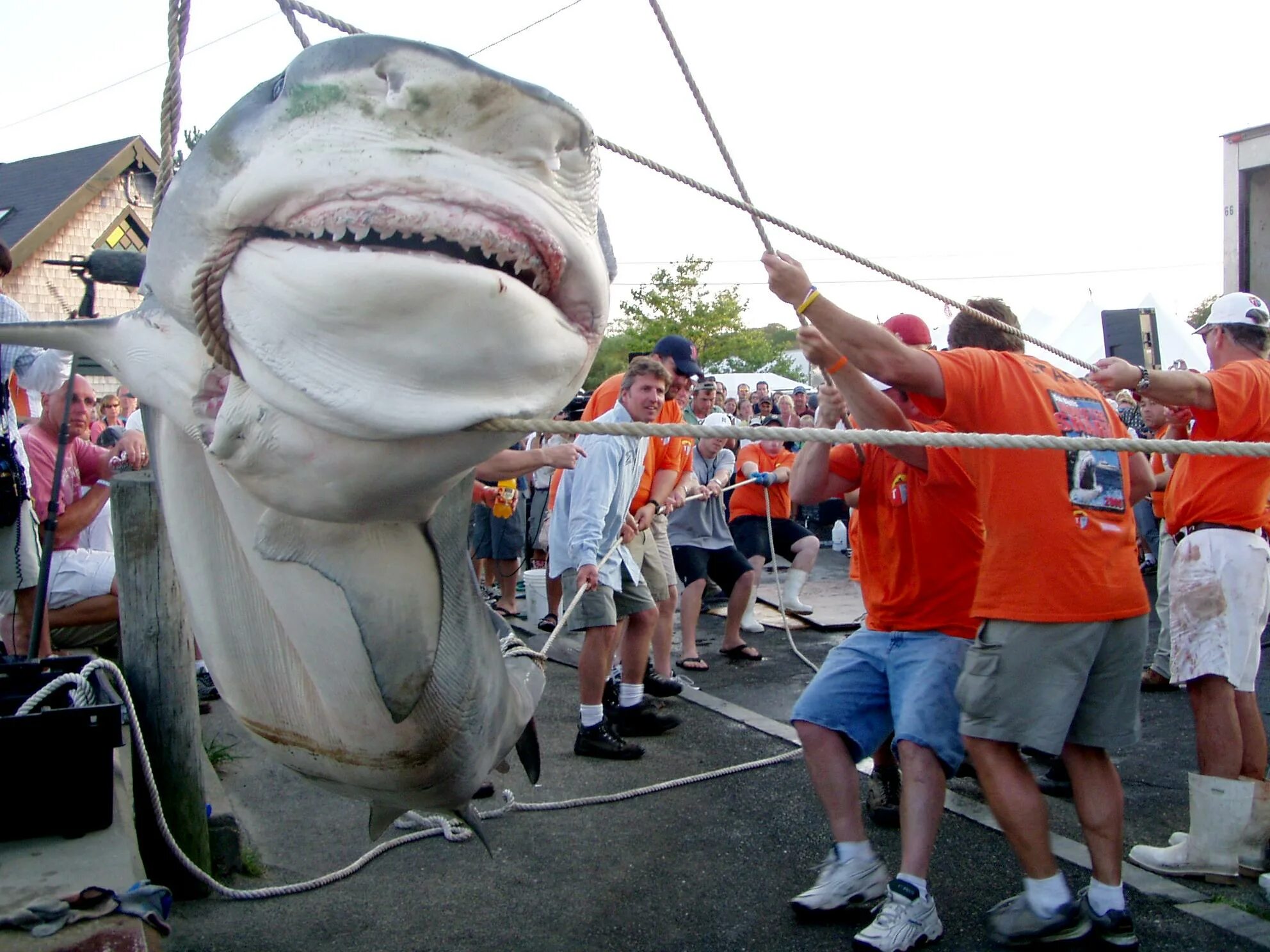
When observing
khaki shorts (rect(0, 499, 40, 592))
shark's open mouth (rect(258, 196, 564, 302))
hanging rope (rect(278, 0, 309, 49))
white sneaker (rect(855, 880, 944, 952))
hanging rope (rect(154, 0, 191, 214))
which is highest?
hanging rope (rect(278, 0, 309, 49))

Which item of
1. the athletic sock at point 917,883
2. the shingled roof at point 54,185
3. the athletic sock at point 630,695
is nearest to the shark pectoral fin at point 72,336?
the athletic sock at point 917,883

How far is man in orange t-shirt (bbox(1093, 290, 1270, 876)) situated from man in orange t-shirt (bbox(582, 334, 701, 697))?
2.50 metres

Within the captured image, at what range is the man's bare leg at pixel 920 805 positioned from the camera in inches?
126

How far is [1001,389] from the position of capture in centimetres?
306

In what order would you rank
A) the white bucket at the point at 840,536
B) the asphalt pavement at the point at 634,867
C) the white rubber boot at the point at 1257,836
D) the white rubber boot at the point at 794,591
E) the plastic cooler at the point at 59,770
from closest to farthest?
the plastic cooler at the point at 59,770, the asphalt pavement at the point at 634,867, the white rubber boot at the point at 1257,836, the white rubber boot at the point at 794,591, the white bucket at the point at 840,536

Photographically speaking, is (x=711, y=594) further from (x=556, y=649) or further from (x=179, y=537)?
(x=179, y=537)

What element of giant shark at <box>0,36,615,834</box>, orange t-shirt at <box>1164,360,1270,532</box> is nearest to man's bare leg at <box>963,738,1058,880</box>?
orange t-shirt at <box>1164,360,1270,532</box>

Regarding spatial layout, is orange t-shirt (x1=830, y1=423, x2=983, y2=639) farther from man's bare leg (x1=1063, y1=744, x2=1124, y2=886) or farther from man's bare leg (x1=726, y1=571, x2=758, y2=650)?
man's bare leg (x1=726, y1=571, x2=758, y2=650)

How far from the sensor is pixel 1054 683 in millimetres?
3006

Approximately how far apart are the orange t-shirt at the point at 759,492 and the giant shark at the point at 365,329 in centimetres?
619

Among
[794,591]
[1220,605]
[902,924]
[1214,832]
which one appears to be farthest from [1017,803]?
[794,591]

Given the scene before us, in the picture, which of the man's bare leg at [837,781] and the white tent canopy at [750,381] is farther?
the white tent canopy at [750,381]

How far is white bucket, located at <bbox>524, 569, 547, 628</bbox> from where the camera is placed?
7766 millimetres

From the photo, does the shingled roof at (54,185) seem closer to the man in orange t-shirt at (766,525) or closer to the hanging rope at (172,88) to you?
the man in orange t-shirt at (766,525)
